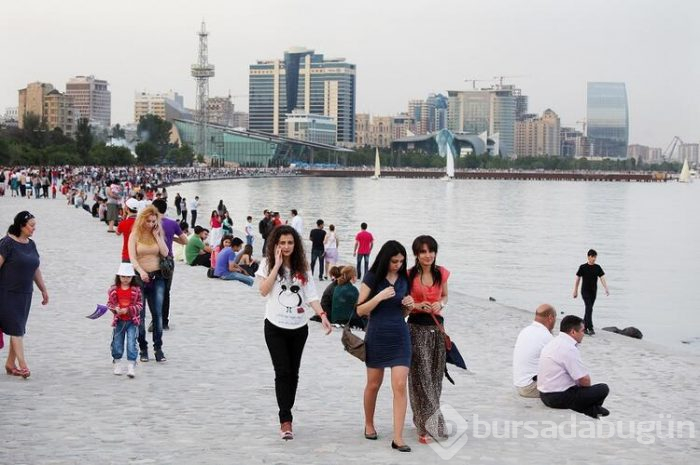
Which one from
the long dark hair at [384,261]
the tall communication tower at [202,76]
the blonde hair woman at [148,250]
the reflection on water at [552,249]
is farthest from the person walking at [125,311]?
the tall communication tower at [202,76]

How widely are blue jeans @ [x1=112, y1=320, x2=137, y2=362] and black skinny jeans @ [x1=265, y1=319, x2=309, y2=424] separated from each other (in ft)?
7.30

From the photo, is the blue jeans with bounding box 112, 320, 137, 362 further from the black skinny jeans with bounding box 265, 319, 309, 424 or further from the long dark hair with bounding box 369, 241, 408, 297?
the long dark hair with bounding box 369, 241, 408, 297

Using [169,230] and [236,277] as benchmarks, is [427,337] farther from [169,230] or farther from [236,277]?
[236,277]

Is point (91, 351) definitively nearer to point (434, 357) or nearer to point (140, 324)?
point (140, 324)

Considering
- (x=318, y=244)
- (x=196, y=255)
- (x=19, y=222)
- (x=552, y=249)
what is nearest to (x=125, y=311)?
(x=19, y=222)

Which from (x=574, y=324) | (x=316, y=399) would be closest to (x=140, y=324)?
(x=316, y=399)

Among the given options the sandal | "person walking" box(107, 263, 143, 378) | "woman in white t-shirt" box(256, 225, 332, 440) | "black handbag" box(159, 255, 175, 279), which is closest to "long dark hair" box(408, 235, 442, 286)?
"woman in white t-shirt" box(256, 225, 332, 440)

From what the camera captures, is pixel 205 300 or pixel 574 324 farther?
pixel 205 300

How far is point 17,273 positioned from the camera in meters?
7.91

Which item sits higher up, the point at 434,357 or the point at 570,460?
the point at 434,357

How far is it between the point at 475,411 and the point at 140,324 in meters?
2.94

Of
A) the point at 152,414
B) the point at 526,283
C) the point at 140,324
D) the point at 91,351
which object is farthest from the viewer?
→ the point at 526,283

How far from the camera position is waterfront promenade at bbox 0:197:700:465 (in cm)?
639

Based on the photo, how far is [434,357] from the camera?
6.58m
